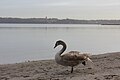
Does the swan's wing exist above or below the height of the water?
above

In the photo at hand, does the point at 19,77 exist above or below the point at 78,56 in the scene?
below

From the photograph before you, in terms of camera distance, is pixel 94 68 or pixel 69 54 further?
pixel 94 68

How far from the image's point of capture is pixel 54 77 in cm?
1055

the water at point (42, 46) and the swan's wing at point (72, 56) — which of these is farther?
the water at point (42, 46)

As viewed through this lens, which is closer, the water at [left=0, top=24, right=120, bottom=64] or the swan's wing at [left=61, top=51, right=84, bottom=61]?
the swan's wing at [left=61, top=51, right=84, bottom=61]

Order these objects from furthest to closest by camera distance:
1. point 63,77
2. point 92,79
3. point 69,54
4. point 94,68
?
point 94,68 → point 69,54 → point 63,77 → point 92,79

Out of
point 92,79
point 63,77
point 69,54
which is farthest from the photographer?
point 69,54

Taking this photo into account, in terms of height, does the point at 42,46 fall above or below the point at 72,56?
below

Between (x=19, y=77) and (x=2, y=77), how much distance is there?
1.99 ft

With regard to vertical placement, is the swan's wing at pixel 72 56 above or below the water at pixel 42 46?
above

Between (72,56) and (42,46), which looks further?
(42,46)

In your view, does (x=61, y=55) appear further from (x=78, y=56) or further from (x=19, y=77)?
(x=19, y=77)

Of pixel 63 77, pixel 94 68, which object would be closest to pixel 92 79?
pixel 63 77

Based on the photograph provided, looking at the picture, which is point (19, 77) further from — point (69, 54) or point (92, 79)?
point (92, 79)
